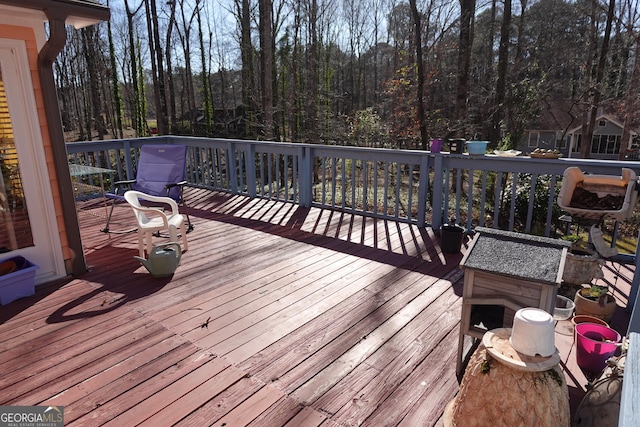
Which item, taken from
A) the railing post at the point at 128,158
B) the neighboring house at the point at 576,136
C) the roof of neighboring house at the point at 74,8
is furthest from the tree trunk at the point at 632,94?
the roof of neighboring house at the point at 74,8

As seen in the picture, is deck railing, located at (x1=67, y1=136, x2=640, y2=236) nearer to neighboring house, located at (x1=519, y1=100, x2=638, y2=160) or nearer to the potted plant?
the potted plant

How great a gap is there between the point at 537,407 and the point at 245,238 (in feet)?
10.5

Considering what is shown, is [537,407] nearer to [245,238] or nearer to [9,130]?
[245,238]

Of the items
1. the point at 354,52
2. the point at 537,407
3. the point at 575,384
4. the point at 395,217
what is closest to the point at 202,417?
the point at 537,407

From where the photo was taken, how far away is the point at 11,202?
2.95m

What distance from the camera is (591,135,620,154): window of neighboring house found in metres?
23.6

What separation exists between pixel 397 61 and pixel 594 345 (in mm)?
17755

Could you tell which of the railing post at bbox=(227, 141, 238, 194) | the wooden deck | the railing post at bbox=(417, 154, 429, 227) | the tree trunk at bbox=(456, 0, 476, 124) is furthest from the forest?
the wooden deck

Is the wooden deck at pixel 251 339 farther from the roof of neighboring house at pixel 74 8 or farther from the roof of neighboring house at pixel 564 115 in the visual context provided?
the roof of neighboring house at pixel 564 115

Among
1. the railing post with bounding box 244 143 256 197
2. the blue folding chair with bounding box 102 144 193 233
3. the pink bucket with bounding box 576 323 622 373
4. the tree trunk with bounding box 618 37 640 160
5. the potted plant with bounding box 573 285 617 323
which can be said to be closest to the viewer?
the pink bucket with bounding box 576 323 622 373

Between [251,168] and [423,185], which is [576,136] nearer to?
[423,185]

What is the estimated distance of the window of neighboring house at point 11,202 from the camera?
9.26 feet

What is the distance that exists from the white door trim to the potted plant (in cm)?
377

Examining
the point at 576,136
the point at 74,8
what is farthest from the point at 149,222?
the point at 576,136
